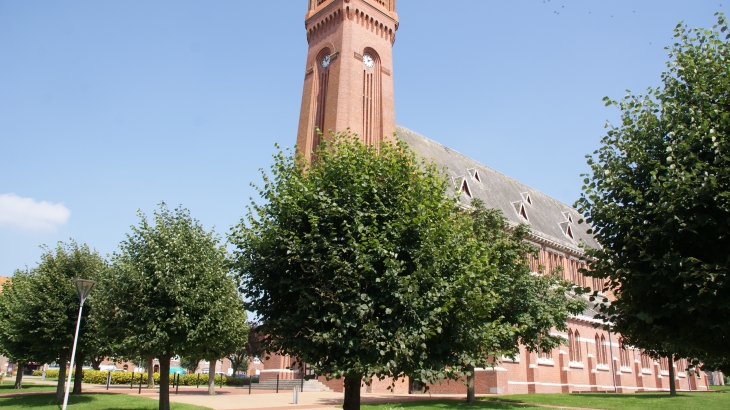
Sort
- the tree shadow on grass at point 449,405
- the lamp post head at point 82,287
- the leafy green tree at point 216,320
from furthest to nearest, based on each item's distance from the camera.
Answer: the tree shadow on grass at point 449,405 → the leafy green tree at point 216,320 → the lamp post head at point 82,287

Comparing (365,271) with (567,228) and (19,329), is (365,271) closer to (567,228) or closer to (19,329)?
(19,329)

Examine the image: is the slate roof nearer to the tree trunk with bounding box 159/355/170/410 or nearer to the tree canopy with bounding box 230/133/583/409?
the tree trunk with bounding box 159/355/170/410

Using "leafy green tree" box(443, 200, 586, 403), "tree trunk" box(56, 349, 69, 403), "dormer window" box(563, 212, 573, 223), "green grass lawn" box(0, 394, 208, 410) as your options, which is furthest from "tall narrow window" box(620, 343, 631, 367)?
"tree trunk" box(56, 349, 69, 403)

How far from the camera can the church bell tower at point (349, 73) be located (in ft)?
128

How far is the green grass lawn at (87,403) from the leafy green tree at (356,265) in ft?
37.6

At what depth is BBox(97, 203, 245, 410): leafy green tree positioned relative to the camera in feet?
64.8

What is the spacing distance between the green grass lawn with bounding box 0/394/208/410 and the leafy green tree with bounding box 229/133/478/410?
11454mm

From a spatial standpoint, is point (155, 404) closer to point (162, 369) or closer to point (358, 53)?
point (162, 369)

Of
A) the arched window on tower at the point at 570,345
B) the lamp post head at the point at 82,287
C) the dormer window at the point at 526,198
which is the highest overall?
the dormer window at the point at 526,198

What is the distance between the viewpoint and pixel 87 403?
24281 mm

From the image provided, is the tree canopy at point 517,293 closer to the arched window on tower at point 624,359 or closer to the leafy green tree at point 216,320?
the leafy green tree at point 216,320

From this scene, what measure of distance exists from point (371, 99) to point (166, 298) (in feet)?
80.2

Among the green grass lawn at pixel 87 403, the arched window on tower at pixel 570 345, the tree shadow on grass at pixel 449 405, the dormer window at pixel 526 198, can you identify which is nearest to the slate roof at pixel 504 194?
the dormer window at pixel 526 198

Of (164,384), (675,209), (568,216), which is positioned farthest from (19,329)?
(568,216)
